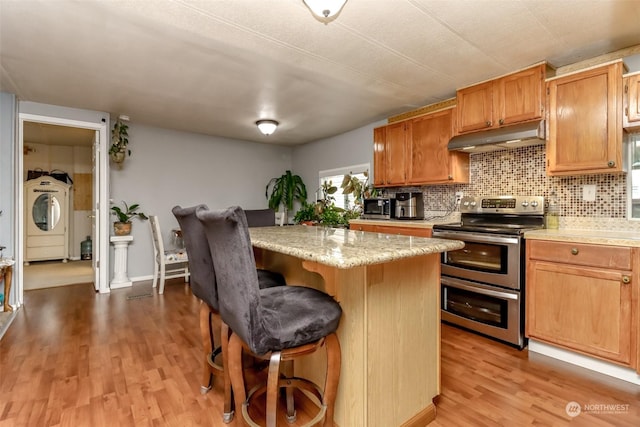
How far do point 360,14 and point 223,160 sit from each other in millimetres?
4030

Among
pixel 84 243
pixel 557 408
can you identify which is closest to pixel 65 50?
pixel 557 408

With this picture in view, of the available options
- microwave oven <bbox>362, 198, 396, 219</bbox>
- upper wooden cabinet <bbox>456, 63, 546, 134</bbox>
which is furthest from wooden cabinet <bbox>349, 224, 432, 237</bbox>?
upper wooden cabinet <bbox>456, 63, 546, 134</bbox>

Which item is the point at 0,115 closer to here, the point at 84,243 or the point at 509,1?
the point at 84,243

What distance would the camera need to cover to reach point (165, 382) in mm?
2004

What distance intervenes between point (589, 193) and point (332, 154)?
3545 mm

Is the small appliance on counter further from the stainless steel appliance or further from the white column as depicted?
the white column

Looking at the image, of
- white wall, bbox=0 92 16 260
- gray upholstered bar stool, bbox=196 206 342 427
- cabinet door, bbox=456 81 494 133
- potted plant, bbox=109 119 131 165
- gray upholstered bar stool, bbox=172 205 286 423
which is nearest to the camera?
gray upholstered bar stool, bbox=196 206 342 427

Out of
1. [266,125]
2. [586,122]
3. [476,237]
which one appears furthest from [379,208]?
[586,122]

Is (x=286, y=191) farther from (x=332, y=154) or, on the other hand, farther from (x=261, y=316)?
(x=261, y=316)

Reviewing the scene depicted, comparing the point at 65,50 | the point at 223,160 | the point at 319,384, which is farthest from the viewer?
the point at 223,160

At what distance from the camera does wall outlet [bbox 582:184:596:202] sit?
261cm

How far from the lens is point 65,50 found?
2455mm

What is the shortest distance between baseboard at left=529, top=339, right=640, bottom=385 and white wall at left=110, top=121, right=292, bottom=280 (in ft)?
15.4

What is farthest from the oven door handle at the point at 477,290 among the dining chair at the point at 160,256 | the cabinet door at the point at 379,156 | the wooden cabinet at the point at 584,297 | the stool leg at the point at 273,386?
the dining chair at the point at 160,256
